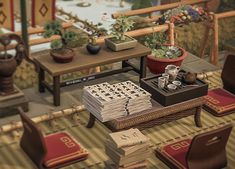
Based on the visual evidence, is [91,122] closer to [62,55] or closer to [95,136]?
[95,136]

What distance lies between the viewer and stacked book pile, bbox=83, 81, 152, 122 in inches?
296

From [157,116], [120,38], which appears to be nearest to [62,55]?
[120,38]

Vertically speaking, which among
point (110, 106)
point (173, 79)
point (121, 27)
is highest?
point (121, 27)

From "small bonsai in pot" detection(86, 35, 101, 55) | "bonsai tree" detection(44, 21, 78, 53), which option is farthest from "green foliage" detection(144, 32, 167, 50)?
"bonsai tree" detection(44, 21, 78, 53)

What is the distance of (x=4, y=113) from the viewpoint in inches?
332

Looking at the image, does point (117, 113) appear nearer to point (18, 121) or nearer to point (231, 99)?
point (18, 121)

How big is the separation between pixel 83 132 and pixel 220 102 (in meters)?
2.56

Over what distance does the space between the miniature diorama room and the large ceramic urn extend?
2 cm

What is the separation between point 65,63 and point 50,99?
84 cm

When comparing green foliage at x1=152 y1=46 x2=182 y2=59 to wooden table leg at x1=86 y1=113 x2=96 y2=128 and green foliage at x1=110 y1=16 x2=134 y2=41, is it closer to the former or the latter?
green foliage at x1=110 y1=16 x2=134 y2=41

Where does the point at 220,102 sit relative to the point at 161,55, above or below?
below

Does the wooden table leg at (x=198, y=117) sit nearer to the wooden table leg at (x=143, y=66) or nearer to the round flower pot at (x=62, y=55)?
the wooden table leg at (x=143, y=66)

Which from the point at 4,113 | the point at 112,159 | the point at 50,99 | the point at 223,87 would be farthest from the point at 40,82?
the point at 223,87

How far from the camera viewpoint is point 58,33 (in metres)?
8.52
